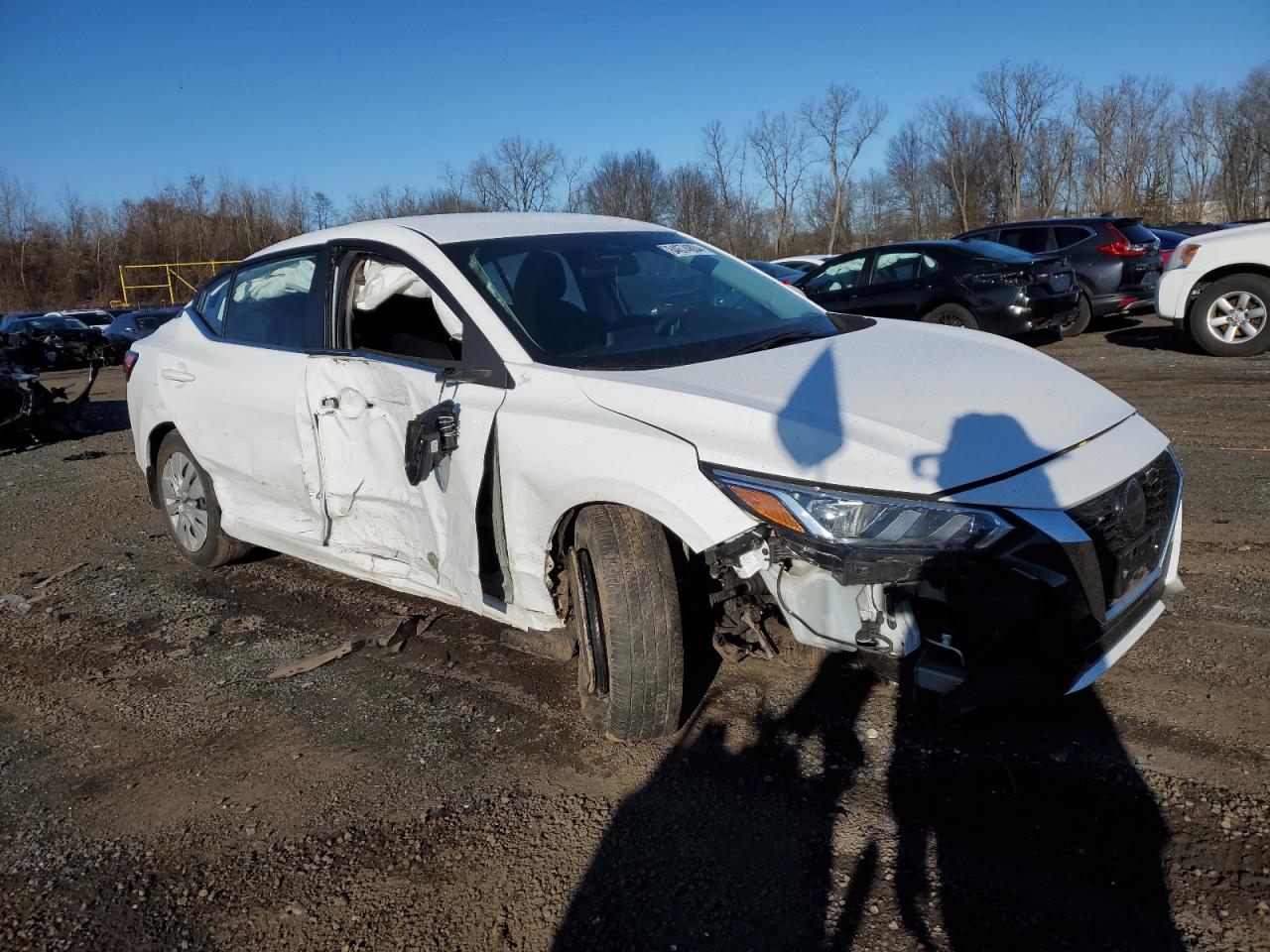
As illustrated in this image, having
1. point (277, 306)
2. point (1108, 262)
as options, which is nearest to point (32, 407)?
point (277, 306)

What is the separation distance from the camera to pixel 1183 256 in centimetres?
988

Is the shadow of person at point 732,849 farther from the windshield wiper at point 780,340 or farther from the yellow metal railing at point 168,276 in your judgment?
the yellow metal railing at point 168,276

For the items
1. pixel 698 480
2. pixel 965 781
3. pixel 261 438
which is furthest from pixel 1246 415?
pixel 261 438

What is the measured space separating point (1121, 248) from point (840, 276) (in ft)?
12.2

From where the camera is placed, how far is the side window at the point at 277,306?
421 cm

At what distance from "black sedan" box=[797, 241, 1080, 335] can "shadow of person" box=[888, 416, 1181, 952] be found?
8.18 m

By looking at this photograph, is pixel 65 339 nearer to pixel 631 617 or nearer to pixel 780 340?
pixel 780 340

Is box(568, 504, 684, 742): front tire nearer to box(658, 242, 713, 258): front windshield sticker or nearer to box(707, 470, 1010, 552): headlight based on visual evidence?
box(707, 470, 1010, 552): headlight

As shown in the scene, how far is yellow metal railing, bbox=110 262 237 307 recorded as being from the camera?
4556 cm

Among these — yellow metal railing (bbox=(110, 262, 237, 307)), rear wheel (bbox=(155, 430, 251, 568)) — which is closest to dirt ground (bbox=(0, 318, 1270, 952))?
rear wheel (bbox=(155, 430, 251, 568))

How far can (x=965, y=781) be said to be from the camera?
2.83 m

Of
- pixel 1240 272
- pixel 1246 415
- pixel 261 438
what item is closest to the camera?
pixel 261 438

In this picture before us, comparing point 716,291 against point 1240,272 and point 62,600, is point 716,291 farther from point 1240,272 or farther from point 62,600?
point 1240,272

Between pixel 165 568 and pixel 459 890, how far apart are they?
3.78m
